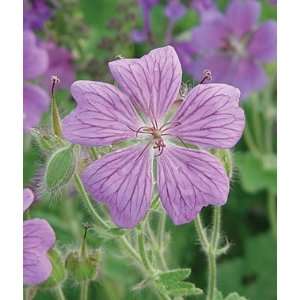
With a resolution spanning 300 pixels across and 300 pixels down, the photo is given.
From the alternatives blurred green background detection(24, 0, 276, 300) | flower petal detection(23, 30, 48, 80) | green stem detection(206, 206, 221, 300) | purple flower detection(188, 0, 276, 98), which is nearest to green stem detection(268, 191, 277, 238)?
blurred green background detection(24, 0, 276, 300)

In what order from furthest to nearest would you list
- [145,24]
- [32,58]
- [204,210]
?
[145,24], [204,210], [32,58]

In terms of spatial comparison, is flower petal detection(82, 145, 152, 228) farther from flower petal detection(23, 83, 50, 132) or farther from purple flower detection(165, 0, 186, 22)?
purple flower detection(165, 0, 186, 22)

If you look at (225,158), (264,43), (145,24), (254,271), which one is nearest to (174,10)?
(145,24)

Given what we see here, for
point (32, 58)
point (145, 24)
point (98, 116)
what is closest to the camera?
point (98, 116)

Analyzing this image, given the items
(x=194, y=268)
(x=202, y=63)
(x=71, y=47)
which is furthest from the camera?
(x=202, y=63)

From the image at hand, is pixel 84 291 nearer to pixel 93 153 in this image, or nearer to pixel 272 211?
pixel 93 153
